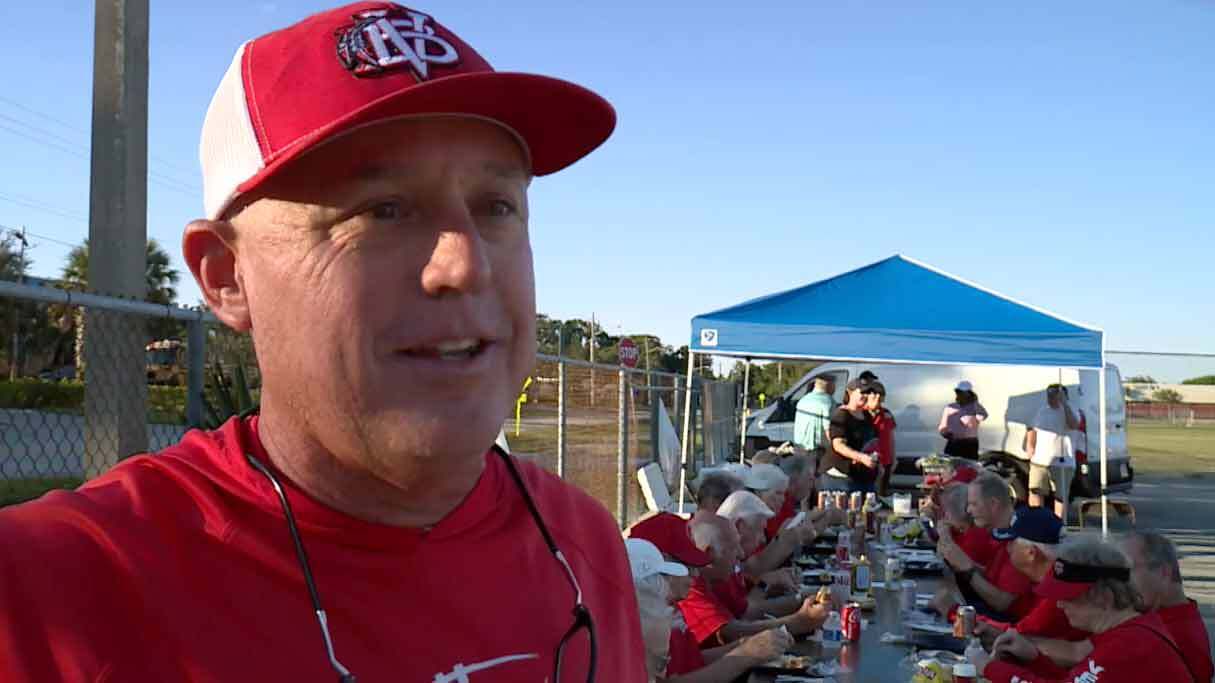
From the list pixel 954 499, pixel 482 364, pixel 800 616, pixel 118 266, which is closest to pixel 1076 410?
pixel 954 499

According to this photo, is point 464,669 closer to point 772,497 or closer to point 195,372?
point 195,372

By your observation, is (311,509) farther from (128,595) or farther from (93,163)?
(93,163)

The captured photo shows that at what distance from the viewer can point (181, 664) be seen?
92cm

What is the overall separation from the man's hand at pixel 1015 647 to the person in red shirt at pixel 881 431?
22.4 feet

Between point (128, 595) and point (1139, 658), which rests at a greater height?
point (128, 595)

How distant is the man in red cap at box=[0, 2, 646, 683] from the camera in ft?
3.06

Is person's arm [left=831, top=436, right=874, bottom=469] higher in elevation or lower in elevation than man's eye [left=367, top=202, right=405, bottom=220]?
lower

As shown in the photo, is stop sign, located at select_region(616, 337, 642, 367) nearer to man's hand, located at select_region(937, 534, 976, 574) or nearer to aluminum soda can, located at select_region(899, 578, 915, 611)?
man's hand, located at select_region(937, 534, 976, 574)

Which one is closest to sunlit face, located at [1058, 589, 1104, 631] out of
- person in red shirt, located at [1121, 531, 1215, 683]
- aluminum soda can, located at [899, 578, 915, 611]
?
person in red shirt, located at [1121, 531, 1215, 683]

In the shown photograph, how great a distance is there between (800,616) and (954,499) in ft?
8.53

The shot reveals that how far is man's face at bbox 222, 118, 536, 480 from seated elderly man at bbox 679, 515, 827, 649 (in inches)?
166

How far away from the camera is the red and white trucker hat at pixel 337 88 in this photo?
95 centimetres

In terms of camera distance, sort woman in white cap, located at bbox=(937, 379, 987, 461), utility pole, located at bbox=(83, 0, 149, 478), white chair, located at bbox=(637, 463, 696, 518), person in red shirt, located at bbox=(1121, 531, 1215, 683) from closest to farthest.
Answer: utility pole, located at bbox=(83, 0, 149, 478)
person in red shirt, located at bbox=(1121, 531, 1215, 683)
white chair, located at bbox=(637, 463, 696, 518)
woman in white cap, located at bbox=(937, 379, 987, 461)

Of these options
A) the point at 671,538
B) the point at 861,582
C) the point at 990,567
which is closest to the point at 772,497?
the point at 861,582
